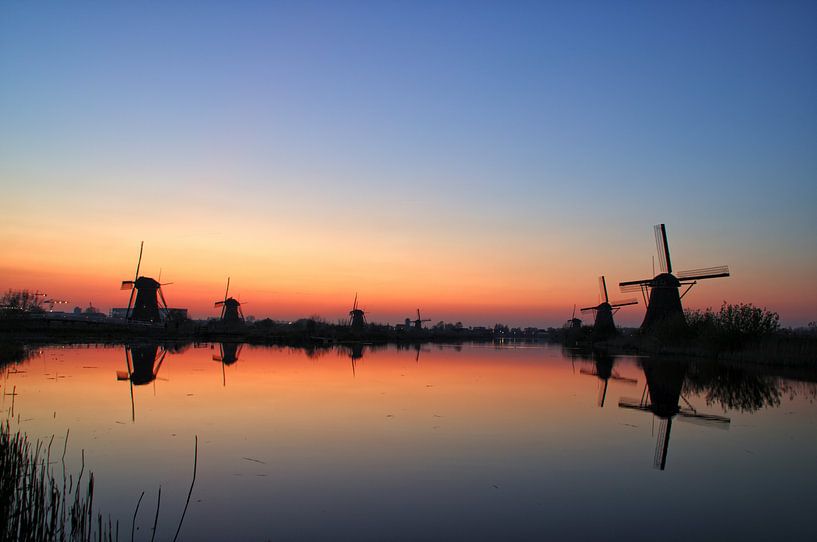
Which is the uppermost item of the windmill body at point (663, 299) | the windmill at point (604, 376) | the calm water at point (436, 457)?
the windmill body at point (663, 299)

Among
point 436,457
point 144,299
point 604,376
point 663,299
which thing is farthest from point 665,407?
point 144,299

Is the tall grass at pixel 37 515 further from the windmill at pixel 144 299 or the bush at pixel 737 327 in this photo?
the windmill at pixel 144 299

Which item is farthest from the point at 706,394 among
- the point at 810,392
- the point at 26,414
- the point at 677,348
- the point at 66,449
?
the point at 677,348

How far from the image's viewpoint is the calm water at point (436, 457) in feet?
20.1

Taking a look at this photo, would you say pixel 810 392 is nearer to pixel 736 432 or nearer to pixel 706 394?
pixel 706 394

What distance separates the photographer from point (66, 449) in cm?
873

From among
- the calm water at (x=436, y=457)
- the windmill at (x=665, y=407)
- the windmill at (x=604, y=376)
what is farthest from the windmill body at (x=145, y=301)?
the windmill at (x=665, y=407)

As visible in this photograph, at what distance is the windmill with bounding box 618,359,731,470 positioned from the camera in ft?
33.6

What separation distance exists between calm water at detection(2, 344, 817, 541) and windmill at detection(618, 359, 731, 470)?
0.07m

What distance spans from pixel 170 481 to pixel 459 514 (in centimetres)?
387

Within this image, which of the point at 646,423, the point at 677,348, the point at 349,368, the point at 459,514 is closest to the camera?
the point at 459,514

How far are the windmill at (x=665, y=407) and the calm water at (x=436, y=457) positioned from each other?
0.07 meters

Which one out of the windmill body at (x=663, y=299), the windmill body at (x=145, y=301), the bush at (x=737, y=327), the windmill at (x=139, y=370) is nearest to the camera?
the windmill at (x=139, y=370)

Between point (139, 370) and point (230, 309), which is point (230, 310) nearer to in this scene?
point (230, 309)
